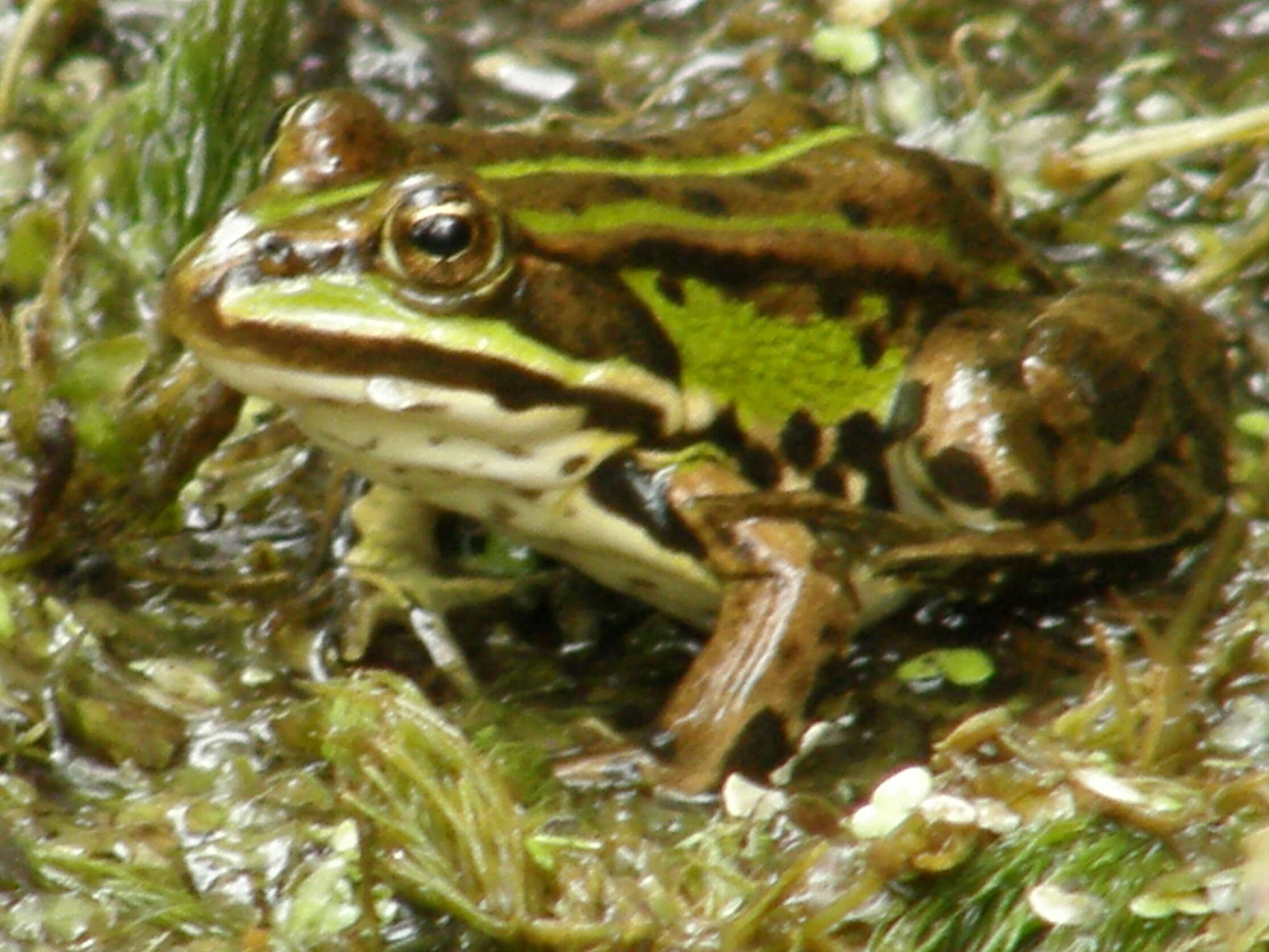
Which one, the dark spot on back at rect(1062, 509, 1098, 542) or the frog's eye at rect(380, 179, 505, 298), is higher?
the frog's eye at rect(380, 179, 505, 298)

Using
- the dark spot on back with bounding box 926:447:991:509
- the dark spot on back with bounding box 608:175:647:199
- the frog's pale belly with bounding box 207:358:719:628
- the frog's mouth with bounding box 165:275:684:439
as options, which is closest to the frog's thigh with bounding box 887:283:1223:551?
the dark spot on back with bounding box 926:447:991:509

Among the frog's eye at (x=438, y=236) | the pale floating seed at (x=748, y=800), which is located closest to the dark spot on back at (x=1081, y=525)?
the pale floating seed at (x=748, y=800)

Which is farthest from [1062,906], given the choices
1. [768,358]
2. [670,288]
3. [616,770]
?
[670,288]

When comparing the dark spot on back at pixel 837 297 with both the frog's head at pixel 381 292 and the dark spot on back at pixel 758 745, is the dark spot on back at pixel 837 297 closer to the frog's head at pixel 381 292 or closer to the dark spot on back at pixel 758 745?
the frog's head at pixel 381 292

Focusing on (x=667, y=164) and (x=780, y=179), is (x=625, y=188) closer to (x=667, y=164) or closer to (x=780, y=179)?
(x=667, y=164)

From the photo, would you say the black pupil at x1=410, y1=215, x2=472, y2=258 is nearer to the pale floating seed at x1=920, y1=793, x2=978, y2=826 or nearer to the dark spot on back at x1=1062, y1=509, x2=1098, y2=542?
the pale floating seed at x1=920, y1=793, x2=978, y2=826

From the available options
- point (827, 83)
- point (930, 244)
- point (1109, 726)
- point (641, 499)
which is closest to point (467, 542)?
point (641, 499)
